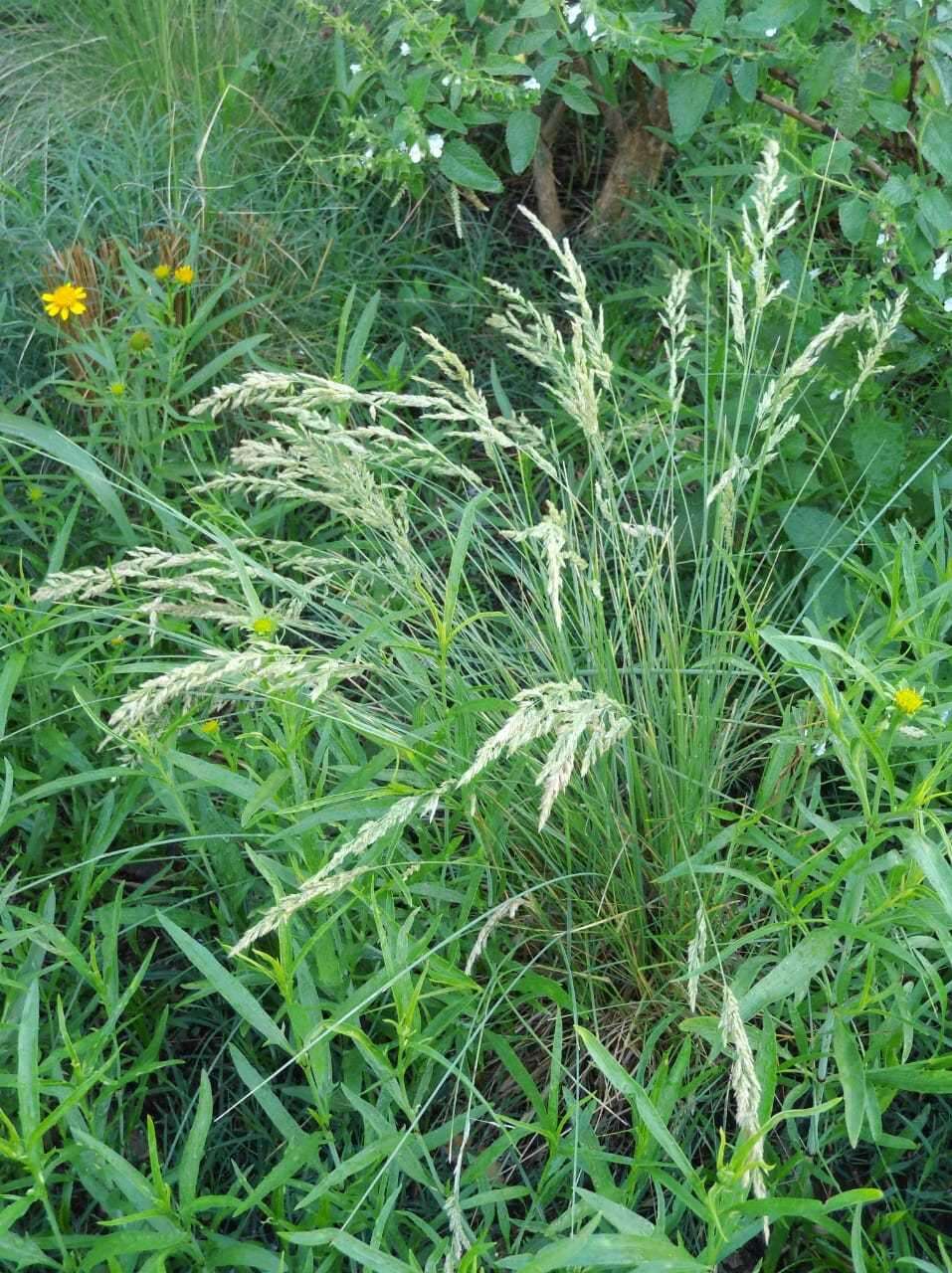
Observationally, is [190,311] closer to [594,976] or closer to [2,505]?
[2,505]

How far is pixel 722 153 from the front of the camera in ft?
10.2

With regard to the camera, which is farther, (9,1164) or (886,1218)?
(9,1164)

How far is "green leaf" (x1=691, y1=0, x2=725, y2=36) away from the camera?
2.16m

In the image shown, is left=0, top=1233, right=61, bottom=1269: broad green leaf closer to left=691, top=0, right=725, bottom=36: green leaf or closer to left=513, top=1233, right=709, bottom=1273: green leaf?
left=513, top=1233, right=709, bottom=1273: green leaf

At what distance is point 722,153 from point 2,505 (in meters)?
1.80

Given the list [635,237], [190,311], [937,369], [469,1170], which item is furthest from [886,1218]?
[635,237]

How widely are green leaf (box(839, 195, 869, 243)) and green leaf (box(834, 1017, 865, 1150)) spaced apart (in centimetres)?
129

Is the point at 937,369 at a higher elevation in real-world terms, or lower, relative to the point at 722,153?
lower

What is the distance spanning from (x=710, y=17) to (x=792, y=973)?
1.56 m

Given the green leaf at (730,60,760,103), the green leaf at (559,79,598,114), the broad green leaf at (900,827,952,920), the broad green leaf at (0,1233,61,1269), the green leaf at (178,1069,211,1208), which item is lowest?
the broad green leaf at (0,1233,61,1269)

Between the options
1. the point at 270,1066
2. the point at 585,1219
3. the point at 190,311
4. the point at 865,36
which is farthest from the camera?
the point at 190,311

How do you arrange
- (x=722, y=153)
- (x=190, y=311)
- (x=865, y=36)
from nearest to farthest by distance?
(x=865, y=36) → (x=190, y=311) → (x=722, y=153)

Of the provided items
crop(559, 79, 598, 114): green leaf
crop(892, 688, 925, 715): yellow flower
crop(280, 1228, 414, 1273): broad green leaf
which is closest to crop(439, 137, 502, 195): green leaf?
crop(559, 79, 598, 114): green leaf

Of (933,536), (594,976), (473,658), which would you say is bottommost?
(594,976)
